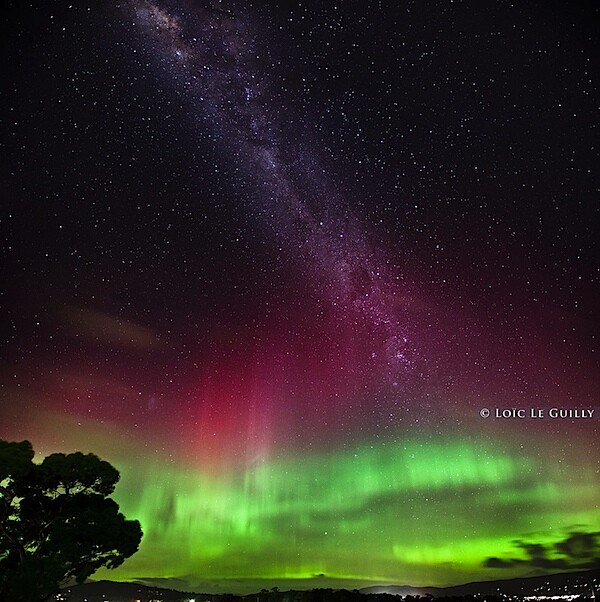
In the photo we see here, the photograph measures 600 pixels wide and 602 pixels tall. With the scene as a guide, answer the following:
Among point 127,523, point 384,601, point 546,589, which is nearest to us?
point 127,523

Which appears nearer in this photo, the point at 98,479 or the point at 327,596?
the point at 98,479

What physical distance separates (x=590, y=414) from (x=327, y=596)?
2139 inches

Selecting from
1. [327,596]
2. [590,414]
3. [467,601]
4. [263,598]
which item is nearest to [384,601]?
[467,601]

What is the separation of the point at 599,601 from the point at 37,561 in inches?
3763

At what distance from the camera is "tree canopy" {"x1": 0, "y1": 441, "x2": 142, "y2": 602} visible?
2058 cm

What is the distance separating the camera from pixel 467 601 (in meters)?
53.4

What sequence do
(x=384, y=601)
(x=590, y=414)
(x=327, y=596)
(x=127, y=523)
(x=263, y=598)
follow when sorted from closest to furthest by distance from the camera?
(x=127, y=523) < (x=590, y=414) < (x=384, y=601) < (x=327, y=596) < (x=263, y=598)

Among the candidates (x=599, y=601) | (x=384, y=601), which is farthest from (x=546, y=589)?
→ (x=384, y=601)

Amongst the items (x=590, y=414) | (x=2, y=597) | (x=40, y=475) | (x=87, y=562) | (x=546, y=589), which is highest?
A: (x=546, y=589)

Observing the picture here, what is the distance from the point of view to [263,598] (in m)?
86.9

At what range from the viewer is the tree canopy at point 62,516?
2058 centimetres

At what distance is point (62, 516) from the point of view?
21359 mm

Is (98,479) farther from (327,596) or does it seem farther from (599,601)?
(599,601)

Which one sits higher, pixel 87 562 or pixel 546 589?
pixel 546 589
